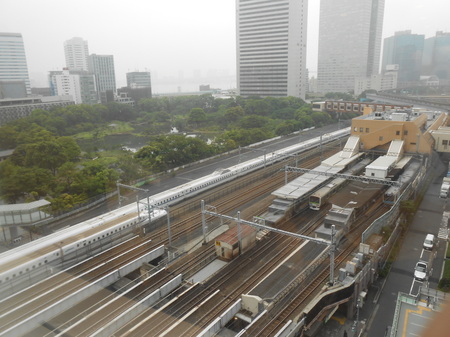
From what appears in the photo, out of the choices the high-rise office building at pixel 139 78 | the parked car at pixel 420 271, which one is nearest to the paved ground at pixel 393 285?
the parked car at pixel 420 271

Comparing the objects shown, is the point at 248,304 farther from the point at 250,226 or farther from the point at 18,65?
the point at 18,65

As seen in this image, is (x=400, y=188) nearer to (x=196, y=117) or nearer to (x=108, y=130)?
(x=196, y=117)

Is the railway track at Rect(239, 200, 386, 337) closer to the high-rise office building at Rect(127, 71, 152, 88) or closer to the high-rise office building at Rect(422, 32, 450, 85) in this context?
the high-rise office building at Rect(422, 32, 450, 85)

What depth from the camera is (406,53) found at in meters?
18.3

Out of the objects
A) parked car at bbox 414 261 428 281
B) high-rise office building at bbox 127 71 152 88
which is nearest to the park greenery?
parked car at bbox 414 261 428 281

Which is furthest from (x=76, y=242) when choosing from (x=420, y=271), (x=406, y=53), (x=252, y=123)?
(x=406, y=53)

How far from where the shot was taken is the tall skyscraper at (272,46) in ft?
97.3

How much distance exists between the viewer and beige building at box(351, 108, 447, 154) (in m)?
10.9

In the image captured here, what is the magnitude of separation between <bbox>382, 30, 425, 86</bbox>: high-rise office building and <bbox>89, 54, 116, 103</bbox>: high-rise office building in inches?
813

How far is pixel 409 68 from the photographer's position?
18906 millimetres

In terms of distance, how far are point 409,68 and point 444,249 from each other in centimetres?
1582

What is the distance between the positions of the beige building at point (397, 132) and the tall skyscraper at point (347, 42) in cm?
3018

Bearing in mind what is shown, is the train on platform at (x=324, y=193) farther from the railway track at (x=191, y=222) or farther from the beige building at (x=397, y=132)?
the beige building at (x=397, y=132)

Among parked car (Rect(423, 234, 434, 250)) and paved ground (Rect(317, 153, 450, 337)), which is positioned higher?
parked car (Rect(423, 234, 434, 250))
